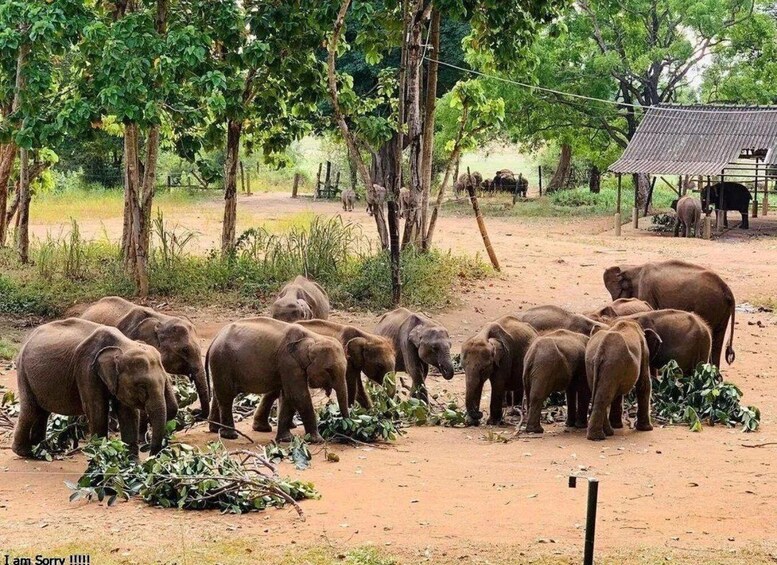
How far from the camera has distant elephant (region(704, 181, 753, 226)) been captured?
3334cm

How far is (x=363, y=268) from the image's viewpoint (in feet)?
61.0

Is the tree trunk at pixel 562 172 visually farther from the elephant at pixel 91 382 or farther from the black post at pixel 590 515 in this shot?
the black post at pixel 590 515

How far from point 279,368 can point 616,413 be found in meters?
3.22

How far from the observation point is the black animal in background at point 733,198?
109 feet

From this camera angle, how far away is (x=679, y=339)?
1211 centimetres

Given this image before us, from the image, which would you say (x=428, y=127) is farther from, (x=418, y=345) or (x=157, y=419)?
(x=157, y=419)

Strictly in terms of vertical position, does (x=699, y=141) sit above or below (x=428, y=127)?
above

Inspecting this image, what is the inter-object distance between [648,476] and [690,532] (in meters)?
1.49

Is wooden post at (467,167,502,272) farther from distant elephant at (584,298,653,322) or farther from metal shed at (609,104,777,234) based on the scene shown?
metal shed at (609,104,777,234)

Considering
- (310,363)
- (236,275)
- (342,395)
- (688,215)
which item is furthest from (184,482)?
(688,215)

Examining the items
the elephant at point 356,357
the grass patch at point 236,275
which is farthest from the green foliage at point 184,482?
the grass patch at point 236,275

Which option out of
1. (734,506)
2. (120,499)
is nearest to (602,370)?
(734,506)

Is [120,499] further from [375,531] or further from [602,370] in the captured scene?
[602,370]

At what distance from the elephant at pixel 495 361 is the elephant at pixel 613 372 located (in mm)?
830
